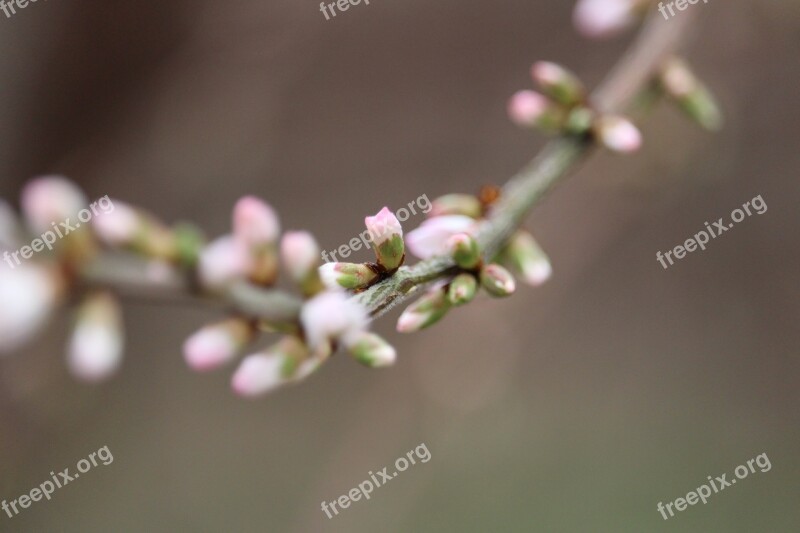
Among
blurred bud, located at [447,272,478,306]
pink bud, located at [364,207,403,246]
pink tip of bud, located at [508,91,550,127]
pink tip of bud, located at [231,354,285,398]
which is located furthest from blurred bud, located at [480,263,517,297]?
pink tip of bud, located at [508,91,550,127]

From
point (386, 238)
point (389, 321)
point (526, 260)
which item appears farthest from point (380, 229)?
point (389, 321)

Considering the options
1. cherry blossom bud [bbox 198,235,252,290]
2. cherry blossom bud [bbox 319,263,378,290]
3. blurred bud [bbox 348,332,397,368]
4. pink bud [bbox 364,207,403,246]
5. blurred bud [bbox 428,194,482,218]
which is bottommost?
blurred bud [bbox 348,332,397,368]

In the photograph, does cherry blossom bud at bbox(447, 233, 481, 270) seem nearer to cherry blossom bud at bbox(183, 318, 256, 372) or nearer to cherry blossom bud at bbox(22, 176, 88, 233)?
cherry blossom bud at bbox(183, 318, 256, 372)

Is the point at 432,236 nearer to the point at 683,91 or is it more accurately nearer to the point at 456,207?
the point at 456,207

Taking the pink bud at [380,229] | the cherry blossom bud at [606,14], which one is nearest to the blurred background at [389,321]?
the cherry blossom bud at [606,14]

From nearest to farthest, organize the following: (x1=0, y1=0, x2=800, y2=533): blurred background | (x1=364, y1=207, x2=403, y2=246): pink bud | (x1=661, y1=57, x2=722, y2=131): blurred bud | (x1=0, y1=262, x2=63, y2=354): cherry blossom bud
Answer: (x1=364, y1=207, x2=403, y2=246): pink bud → (x1=0, y1=262, x2=63, y2=354): cherry blossom bud → (x1=661, y1=57, x2=722, y2=131): blurred bud → (x1=0, y1=0, x2=800, y2=533): blurred background

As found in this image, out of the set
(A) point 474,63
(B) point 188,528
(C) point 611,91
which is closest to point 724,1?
(C) point 611,91

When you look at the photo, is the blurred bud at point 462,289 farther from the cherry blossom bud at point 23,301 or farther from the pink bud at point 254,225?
the cherry blossom bud at point 23,301
